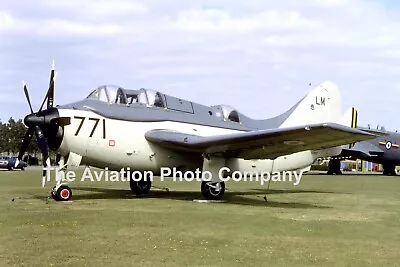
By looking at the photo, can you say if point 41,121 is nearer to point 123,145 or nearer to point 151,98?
point 123,145

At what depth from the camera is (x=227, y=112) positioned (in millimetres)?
17922

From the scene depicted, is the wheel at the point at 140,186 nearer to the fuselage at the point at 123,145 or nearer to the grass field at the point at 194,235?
the fuselage at the point at 123,145

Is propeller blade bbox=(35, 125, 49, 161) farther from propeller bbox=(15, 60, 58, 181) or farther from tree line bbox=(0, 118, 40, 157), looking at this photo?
tree line bbox=(0, 118, 40, 157)

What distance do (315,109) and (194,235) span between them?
12.6 metres

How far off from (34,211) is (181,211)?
3277 mm

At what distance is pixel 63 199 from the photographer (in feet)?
45.5

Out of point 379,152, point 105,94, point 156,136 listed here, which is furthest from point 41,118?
point 379,152

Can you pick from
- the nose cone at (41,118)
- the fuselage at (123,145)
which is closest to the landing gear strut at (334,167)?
the fuselage at (123,145)

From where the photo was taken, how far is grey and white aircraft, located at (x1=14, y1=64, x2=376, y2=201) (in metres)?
13.6

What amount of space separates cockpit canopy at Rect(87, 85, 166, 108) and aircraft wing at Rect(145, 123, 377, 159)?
3.51 ft

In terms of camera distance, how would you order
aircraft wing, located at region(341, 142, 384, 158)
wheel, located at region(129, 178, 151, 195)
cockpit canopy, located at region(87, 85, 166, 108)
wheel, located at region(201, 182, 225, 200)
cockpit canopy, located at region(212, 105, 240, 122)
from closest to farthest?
wheel, located at region(201, 182, 225, 200) → cockpit canopy, located at region(87, 85, 166, 108) → wheel, located at region(129, 178, 151, 195) → cockpit canopy, located at region(212, 105, 240, 122) → aircraft wing, located at region(341, 142, 384, 158)

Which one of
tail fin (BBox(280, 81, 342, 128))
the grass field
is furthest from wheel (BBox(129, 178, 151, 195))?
tail fin (BBox(280, 81, 342, 128))

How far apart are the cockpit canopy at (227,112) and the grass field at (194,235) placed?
505 centimetres

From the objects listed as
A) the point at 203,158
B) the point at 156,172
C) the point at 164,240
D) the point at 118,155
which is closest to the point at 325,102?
the point at 203,158
